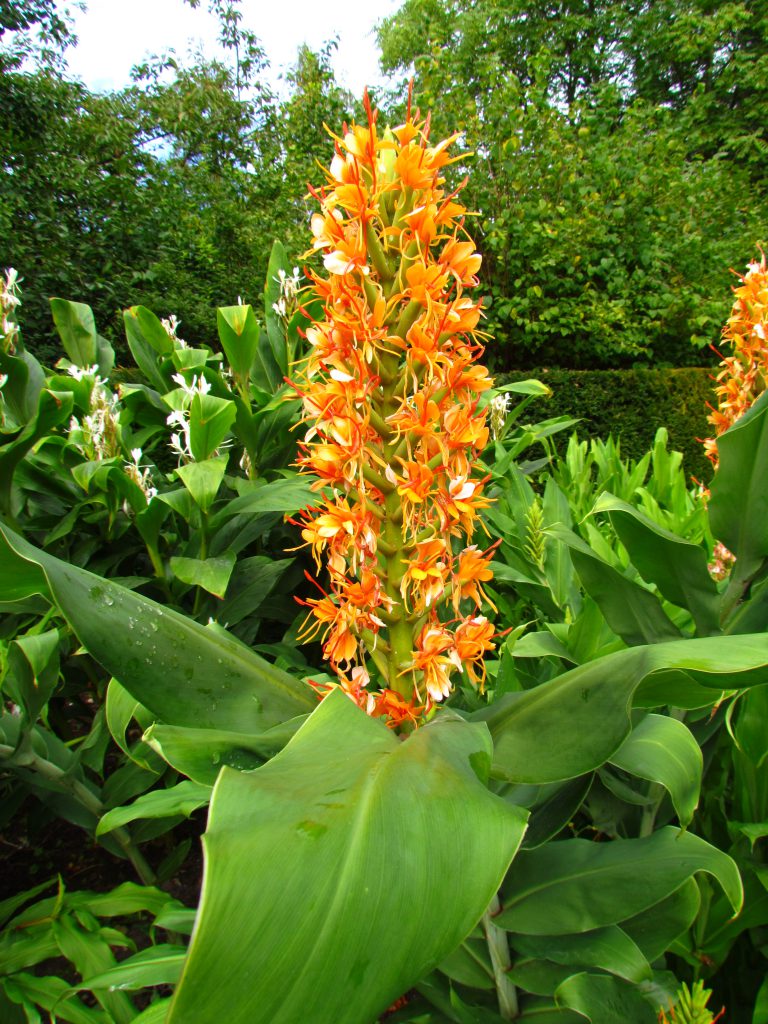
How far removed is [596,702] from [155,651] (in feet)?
1.76

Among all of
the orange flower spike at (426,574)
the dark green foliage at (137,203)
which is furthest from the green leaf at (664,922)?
the dark green foliage at (137,203)

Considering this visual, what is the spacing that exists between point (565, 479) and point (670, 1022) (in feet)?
10.7

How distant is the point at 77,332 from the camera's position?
261 centimetres

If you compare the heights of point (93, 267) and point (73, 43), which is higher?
point (73, 43)

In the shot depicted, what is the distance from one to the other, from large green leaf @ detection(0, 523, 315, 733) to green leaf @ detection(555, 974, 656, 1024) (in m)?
0.53

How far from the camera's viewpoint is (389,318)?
0.83 m

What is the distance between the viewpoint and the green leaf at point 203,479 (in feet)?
5.52

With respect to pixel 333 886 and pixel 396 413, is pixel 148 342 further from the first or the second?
pixel 333 886

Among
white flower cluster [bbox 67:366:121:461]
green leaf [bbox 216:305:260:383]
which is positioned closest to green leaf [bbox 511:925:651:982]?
white flower cluster [bbox 67:366:121:461]

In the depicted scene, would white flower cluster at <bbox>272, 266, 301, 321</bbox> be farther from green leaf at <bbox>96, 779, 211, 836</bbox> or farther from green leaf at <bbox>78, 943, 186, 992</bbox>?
green leaf at <bbox>78, 943, 186, 992</bbox>

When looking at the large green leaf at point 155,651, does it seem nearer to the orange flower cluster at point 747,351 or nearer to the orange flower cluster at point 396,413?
the orange flower cluster at point 396,413

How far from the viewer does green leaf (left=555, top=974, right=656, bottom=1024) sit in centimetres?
81

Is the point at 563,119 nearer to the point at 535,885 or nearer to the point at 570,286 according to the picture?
the point at 570,286

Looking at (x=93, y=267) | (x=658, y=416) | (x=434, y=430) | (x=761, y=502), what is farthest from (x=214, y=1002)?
(x=93, y=267)
